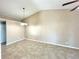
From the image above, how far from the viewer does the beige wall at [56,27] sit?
262 inches

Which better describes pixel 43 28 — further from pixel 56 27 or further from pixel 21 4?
pixel 21 4

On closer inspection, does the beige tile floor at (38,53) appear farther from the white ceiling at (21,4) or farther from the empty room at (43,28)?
the white ceiling at (21,4)

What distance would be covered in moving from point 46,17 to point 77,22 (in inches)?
123

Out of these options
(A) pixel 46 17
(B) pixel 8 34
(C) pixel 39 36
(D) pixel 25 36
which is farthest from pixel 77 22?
(D) pixel 25 36

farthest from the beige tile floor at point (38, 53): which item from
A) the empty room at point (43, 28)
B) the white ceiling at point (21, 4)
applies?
the white ceiling at point (21, 4)

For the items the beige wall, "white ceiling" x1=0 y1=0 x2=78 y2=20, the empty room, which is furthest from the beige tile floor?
"white ceiling" x1=0 y1=0 x2=78 y2=20

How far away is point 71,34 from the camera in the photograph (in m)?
6.77

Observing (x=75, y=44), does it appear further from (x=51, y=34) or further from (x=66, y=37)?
(x=51, y=34)

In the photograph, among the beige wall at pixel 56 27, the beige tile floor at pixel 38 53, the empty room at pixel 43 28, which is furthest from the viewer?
the beige wall at pixel 56 27

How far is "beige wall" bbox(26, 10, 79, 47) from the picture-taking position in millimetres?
6648

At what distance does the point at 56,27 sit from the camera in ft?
25.9

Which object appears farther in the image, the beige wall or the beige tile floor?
the beige wall

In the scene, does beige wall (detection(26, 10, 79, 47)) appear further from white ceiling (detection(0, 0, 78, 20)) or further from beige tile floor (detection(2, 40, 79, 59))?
beige tile floor (detection(2, 40, 79, 59))

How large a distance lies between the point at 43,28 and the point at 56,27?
158cm
